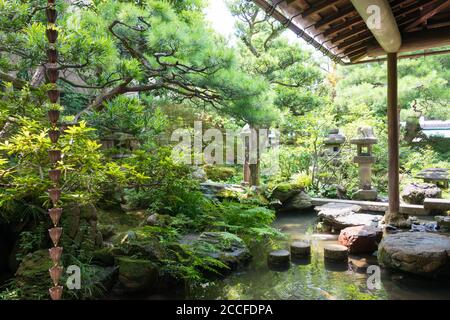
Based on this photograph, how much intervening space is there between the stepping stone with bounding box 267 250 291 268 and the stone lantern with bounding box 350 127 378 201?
5193 millimetres

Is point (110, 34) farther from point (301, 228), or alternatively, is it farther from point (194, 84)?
point (301, 228)

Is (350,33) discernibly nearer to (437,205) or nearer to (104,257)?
(104,257)

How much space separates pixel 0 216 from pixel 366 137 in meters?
8.31

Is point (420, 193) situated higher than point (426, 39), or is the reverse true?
Answer: point (426, 39)

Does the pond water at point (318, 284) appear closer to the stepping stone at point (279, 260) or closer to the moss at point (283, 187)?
the stepping stone at point (279, 260)

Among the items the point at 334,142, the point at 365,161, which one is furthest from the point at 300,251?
the point at 334,142

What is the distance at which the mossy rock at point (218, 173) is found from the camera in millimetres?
11320

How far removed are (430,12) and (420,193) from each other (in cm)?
524

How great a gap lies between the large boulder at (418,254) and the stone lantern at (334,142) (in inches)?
209

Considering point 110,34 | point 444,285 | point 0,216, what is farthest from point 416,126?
point 0,216

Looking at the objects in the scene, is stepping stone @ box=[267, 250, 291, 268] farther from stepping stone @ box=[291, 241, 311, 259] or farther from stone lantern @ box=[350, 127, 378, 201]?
stone lantern @ box=[350, 127, 378, 201]

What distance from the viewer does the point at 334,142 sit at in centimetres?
1016

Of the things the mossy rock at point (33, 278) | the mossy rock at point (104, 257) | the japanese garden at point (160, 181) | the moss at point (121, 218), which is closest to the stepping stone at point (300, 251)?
the japanese garden at point (160, 181)

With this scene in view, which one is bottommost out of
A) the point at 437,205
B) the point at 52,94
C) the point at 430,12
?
the point at 437,205
